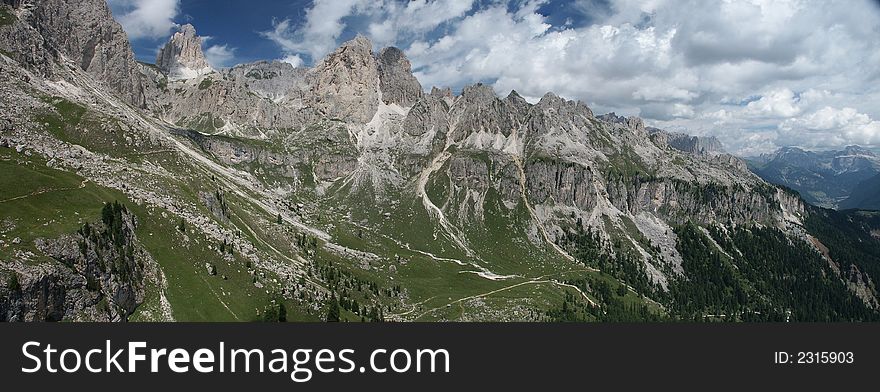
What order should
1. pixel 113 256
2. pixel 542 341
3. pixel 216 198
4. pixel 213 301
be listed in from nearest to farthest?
pixel 542 341 < pixel 113 256 < pixel 213 301 < pixel 216 198

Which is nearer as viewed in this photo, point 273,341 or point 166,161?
point 273,341

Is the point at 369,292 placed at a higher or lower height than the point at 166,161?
lower

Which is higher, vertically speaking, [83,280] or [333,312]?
[83,280]

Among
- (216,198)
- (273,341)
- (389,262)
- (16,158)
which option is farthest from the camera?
(389,262)

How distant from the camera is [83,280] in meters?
85.6

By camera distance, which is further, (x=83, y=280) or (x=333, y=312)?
(x=333, y=312)

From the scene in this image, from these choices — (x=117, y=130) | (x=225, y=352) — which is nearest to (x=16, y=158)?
(x=117, y=130)

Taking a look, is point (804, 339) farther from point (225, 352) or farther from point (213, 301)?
point (213, 301)

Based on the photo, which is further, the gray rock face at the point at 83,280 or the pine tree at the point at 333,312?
the pine tree at the point at 333,312

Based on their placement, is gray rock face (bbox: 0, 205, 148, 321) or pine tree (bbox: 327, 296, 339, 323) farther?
pine tree (bbox: 327, 296, 339, 323)

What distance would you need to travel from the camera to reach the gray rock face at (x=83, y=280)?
74000 mm

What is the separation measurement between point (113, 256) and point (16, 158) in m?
61.2

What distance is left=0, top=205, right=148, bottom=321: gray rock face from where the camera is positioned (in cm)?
7400

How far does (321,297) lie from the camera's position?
428 feet
